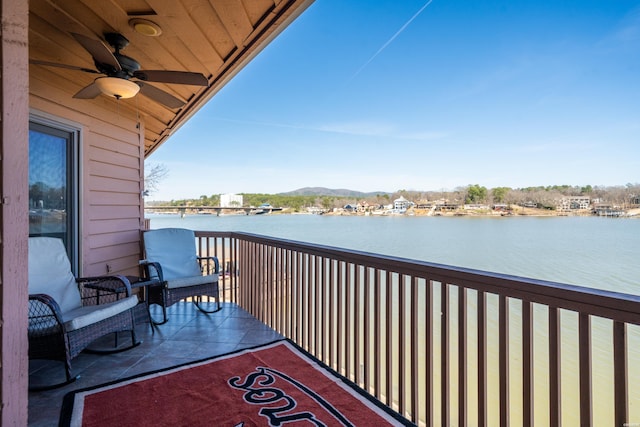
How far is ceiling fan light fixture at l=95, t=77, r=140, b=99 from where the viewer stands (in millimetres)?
2707

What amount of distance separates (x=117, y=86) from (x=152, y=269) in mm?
2105

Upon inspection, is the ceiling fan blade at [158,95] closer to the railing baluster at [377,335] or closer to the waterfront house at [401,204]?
the railing baluster at [377,335]

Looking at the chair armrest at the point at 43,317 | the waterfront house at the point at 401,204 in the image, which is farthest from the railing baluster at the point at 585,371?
the waterfront house at the point at 401,204

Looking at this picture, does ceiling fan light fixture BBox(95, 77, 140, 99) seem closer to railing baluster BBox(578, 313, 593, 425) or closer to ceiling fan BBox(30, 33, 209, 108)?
ceiling fan BBox(30, 33, 209, 108)

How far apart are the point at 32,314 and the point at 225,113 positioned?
17.6m

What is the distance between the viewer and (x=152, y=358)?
281 cm

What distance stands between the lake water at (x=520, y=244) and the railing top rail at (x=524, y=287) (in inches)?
192

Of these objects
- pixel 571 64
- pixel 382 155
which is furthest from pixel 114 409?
pixel 382 155

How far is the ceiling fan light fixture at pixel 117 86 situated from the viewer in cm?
271

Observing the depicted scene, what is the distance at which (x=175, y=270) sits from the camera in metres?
4.21

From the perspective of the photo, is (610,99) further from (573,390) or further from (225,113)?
(225,113)

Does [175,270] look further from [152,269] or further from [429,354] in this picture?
[429,354]

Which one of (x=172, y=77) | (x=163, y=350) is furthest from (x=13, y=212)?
(x=163, y=350)

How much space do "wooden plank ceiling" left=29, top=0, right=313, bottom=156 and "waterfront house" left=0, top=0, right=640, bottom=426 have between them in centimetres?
1
